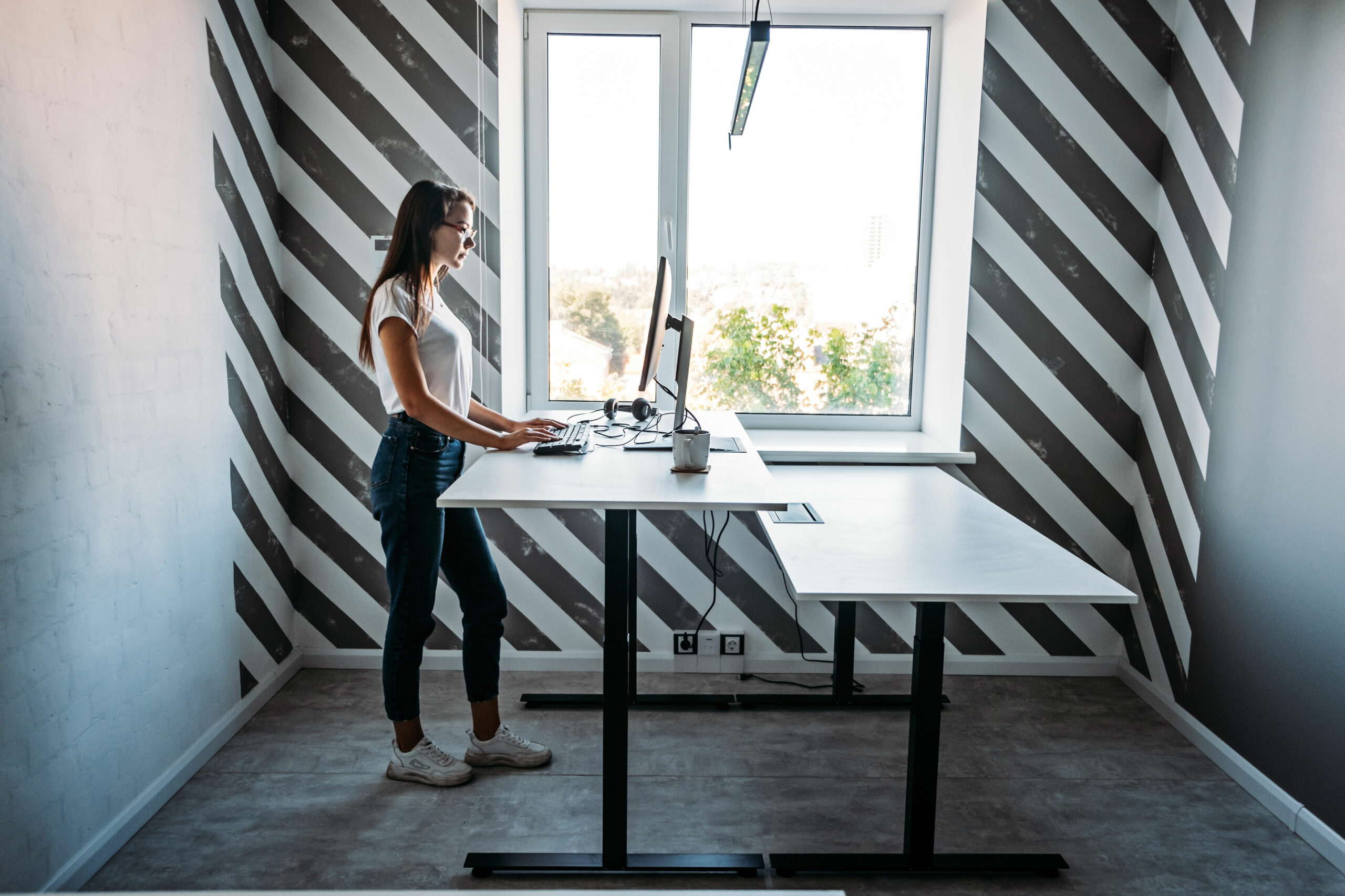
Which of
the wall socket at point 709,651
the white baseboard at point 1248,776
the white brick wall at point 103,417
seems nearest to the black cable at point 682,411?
the wall socket at point 709,651

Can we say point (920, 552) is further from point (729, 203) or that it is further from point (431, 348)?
point (729, 203)

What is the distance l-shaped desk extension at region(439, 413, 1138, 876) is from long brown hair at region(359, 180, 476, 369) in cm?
46

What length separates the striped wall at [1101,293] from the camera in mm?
2871

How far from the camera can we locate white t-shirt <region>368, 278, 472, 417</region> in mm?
2141

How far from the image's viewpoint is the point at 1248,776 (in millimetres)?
2465

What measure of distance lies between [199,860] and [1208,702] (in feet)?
9.26

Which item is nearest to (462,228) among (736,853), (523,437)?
(523,437)

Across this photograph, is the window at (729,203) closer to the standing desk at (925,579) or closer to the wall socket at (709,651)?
the wall socket at (709,651)

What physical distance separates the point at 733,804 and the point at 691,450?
970 millimetres

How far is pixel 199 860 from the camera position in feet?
6.77

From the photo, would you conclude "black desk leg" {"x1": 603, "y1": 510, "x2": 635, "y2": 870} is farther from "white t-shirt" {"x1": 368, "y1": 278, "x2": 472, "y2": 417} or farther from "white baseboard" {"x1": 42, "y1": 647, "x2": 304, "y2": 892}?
"white baseboard" {"x1": 42, "y1": 647, "x2": 304, "y2": 892}

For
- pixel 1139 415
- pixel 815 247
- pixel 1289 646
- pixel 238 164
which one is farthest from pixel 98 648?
pixel 1139 415

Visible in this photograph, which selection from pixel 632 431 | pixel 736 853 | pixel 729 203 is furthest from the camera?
pixel 729 203

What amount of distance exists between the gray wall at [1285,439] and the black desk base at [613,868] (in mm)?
1467
